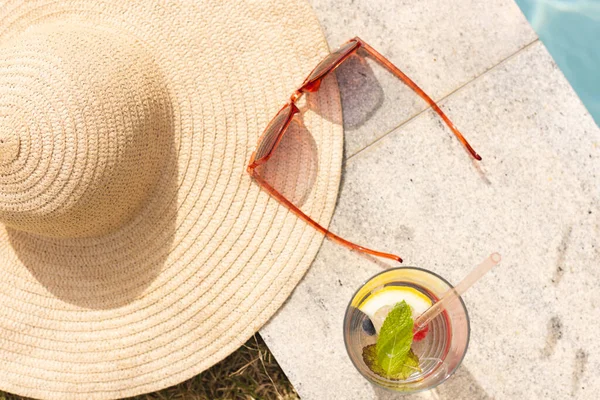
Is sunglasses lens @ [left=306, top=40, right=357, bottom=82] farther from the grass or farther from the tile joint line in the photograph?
the grass

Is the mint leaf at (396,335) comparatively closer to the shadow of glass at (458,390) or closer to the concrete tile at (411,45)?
the shadow of glass at (458,390)

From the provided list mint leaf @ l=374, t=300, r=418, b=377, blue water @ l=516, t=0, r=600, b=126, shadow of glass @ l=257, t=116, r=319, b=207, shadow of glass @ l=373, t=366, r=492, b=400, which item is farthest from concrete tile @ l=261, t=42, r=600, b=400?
blue water @ l=516, t=0, r=600, b=126

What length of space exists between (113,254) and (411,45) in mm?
784

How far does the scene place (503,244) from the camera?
1190mm

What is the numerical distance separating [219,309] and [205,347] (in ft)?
0.30

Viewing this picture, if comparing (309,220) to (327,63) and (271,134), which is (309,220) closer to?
(271,134)

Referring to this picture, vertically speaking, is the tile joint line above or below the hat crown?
below

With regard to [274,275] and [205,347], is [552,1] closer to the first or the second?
[274,275]

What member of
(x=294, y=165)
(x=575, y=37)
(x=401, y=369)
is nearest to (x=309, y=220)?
(x=294, y=165)

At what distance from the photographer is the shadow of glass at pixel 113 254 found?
3.67 ft

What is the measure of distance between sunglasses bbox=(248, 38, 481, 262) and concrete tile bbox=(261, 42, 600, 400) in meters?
0.03

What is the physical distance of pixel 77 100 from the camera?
0.94 meters

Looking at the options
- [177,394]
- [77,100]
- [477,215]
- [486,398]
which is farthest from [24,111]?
[486,398]

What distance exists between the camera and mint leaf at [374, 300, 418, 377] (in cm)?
97
